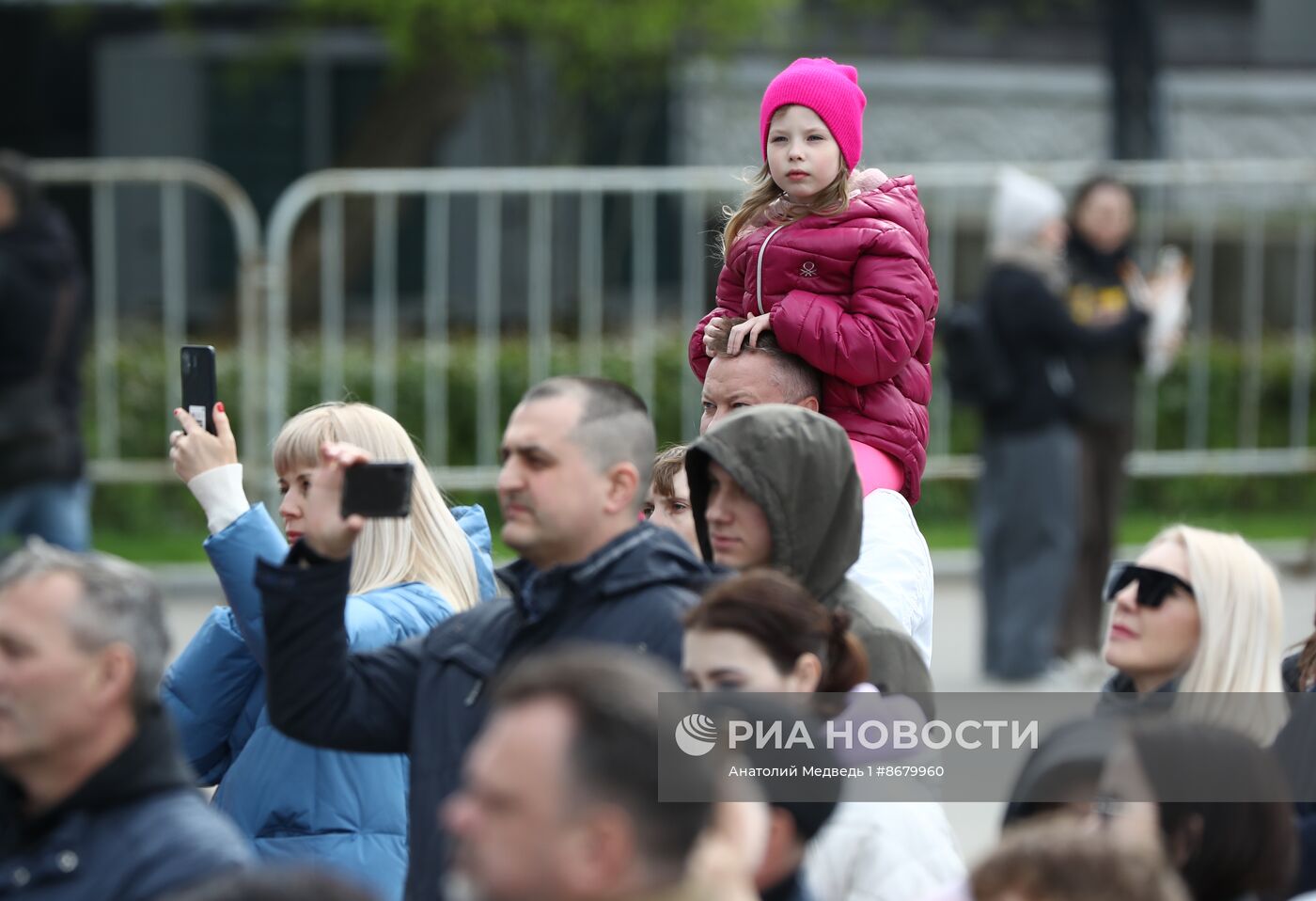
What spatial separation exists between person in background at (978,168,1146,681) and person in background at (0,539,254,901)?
6.41m

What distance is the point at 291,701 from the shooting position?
129 inches

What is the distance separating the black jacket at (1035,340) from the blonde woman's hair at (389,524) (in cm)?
520

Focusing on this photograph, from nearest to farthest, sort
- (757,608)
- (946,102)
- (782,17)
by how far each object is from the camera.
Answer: (757,608) → (782,17) → (946,102)

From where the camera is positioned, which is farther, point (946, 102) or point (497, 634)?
point (946, 102)

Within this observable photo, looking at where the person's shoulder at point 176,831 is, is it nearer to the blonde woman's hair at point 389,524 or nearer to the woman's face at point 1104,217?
the blonde woman's hair at point 389,524

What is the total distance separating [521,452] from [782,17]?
42.0ft

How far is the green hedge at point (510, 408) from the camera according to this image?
10898 mm

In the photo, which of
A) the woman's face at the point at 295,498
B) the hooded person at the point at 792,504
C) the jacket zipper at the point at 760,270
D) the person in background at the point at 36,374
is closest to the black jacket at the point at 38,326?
the person in background at the point at 36,374

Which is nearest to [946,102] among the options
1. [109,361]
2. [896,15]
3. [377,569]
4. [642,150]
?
[896,15]

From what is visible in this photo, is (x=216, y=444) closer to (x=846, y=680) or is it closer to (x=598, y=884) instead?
(x=846, y=680)

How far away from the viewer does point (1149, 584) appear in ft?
14.4

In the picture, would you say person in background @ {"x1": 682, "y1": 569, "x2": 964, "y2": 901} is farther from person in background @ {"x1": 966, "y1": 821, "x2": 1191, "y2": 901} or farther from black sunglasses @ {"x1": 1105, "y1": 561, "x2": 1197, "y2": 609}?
black sunglasses @ {"x1": 1105, "y1": 561, "x2": 1197, "y2": 609}

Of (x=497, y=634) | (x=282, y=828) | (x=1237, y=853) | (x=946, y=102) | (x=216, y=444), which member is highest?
(x=946, y=102)


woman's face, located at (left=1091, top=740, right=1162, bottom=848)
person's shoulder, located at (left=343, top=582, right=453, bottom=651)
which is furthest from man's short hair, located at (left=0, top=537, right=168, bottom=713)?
woman's face, located at (left=1091, top=740, right=1162, bottom=848)
